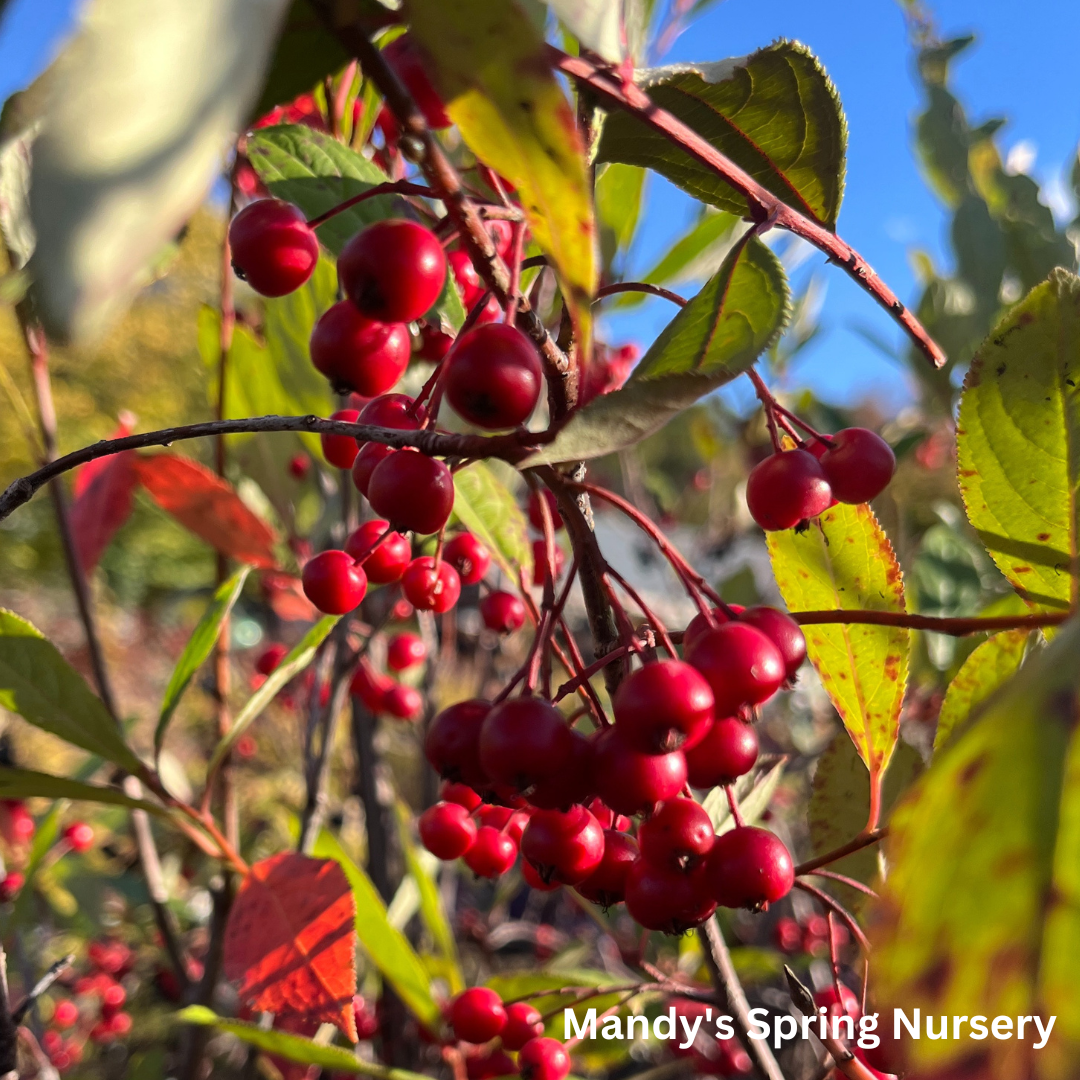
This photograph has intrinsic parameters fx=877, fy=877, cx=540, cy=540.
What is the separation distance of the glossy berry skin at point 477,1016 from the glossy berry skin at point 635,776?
0.57 metres

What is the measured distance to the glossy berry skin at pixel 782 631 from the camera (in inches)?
19.6

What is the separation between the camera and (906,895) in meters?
0.27

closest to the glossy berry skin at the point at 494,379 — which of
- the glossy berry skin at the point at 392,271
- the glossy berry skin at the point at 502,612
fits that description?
the glossy berry skin at the point at 392,271

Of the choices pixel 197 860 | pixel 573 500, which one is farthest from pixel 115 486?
pixel 197 860

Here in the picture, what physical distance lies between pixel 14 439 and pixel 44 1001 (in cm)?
1056

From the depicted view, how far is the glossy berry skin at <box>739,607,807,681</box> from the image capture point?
0.50 metres

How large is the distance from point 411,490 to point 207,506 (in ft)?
2.43

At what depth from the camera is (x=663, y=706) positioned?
45cm

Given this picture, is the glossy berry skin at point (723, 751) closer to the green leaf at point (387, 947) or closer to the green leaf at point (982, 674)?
the green leaf at point (982, 674)

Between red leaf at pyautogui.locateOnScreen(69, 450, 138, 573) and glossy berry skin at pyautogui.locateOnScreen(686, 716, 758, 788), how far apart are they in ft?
3.17

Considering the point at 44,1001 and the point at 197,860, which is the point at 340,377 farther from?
the point at 44,1001

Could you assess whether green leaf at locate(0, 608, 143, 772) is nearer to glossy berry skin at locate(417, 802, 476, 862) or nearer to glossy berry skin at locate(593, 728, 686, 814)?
glossy berry skin at locate(417, 802, 476, 862)

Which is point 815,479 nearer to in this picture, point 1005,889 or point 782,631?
point 782,631

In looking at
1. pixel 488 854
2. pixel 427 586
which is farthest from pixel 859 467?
pixel 488 854
